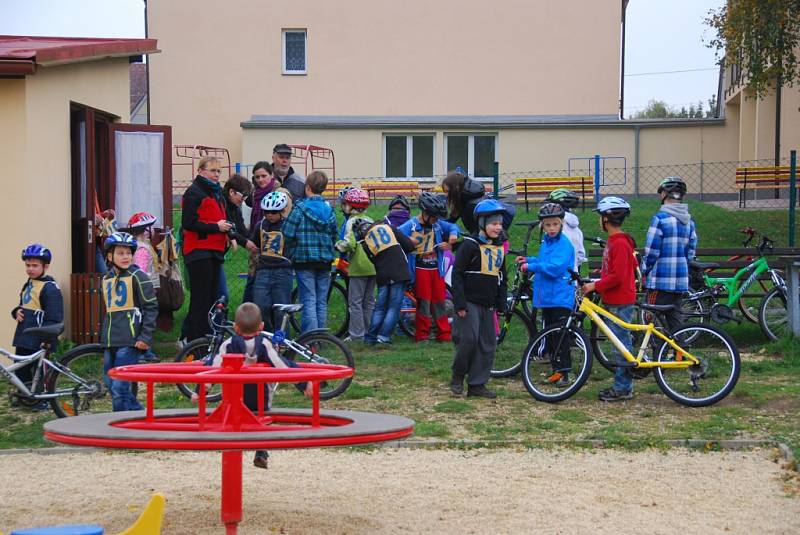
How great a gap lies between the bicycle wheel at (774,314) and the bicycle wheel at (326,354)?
492 centimetres

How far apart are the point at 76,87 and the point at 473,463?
24.8 ft

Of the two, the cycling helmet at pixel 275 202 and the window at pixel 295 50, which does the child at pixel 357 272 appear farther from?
the window at pixel 295 50

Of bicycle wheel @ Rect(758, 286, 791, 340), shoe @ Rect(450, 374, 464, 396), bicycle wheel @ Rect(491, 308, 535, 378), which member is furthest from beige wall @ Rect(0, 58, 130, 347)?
bicycle wheel @ Rect(758, 286, 791, 340)

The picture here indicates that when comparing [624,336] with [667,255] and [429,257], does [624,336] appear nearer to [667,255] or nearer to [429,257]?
[667,255]

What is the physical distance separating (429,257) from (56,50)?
4.49 meters

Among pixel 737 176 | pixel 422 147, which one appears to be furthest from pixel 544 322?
pixel 422 147

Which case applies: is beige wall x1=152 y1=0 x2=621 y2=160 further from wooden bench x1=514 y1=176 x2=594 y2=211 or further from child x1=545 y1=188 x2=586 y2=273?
child x1=545 y1=188 x2=586 y2=273

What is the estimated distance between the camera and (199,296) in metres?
11.6

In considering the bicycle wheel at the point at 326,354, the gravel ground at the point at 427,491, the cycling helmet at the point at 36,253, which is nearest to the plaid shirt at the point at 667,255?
the gravel ground at the point at 427,491

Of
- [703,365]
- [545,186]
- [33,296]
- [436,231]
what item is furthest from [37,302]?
[545,186]

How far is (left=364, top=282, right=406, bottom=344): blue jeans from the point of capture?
A: 12.4 metres

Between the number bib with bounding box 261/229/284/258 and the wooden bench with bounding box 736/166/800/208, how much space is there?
45.0 ft

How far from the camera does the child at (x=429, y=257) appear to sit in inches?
492

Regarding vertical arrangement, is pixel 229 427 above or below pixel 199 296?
below
